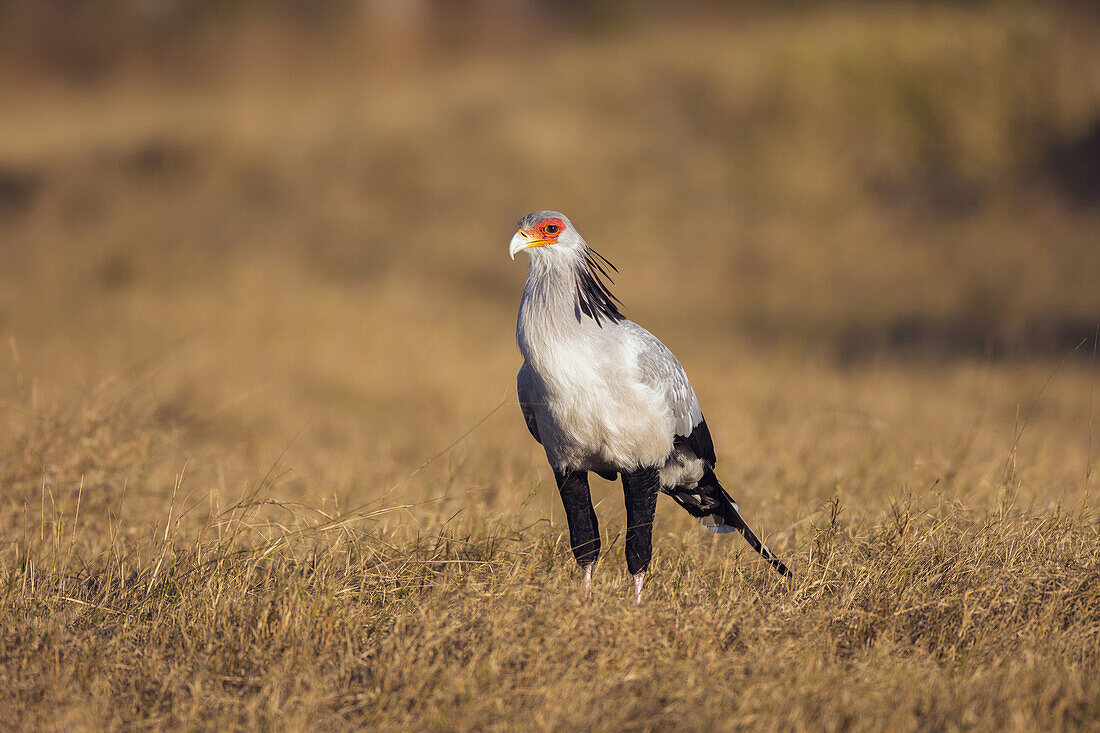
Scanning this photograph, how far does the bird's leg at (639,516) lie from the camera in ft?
11.5

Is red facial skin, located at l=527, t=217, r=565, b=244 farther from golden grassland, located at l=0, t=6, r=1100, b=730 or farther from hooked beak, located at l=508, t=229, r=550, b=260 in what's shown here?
golden grassland, located at l=0, t=6, r=1100, b=730

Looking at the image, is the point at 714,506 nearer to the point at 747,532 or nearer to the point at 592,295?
the point at 747,532

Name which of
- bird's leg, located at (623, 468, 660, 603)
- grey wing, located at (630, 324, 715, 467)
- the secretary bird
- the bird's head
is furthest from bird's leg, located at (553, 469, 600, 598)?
the bird's head

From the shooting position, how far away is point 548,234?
11.3ft

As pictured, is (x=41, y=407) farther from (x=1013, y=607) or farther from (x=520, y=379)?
(x=1013, y=607)

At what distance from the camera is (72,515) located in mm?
4398

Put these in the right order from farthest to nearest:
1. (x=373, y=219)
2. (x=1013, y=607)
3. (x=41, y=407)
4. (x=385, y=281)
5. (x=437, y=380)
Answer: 1. (x=373, y=219)
2. (x=385, y=281)
3. (x=437, y=380)
4. (x=41, y=407)
5. (x=1013, y=607)

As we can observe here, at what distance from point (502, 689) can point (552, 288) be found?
56.1 inches

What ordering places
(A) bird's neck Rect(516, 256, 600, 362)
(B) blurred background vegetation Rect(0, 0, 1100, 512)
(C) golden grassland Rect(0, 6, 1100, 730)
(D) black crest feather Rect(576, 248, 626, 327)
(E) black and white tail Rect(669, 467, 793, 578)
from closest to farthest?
(C) golden grassland Rect(0, 6, 1100, 730), (A) bird's neck Rect(516, 256, 600, 362), (D) black crest feather Rect(576, 248, 626, 327), (E) black and white tail Rect(669, 467, 793, 578), (B) blurred background vegetation Rect(0, 0, 1100, 512)

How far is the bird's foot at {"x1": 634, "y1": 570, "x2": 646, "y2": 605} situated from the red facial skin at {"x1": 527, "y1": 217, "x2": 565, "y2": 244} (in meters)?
1.31

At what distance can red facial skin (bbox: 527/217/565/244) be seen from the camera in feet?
11.2

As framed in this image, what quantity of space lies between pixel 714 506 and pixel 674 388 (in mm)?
747

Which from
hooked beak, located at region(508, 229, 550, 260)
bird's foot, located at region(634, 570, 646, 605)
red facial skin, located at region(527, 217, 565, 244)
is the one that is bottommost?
bird's foot, located at region(634, 570, 646, 605)

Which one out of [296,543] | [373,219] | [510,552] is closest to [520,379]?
[510,552]
